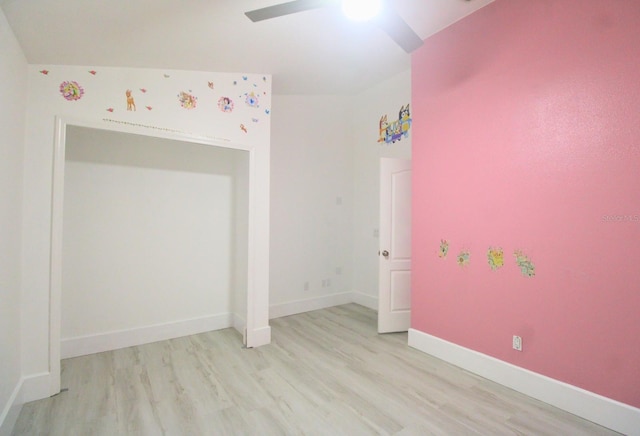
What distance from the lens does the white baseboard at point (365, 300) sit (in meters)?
4.39

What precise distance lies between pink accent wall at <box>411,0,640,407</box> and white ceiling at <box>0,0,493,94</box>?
0.59 metres

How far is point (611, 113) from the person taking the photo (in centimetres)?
185

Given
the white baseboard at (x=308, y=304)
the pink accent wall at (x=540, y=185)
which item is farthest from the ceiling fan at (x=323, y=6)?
the white baseboard at (x=308, y=304)

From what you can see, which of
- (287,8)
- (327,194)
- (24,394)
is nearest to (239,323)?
(24,394)

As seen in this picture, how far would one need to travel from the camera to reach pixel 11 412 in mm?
1823

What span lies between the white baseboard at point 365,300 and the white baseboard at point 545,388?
1.51 meters

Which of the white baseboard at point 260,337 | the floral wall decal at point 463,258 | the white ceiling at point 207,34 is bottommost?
the white baseboard at point 260,337

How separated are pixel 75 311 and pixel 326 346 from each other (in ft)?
7.93

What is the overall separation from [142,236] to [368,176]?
3.09m

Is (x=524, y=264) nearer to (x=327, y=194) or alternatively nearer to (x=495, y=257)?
(x=495, y=257)

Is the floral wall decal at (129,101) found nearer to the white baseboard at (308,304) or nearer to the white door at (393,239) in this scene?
the white door at (393,239)

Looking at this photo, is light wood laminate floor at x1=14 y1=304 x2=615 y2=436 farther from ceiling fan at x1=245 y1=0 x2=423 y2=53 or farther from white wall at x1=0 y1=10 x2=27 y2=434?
ceiling fan at x1=245 y1=0 x2=423 y2=53

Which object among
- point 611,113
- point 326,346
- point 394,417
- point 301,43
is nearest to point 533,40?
point 611,113

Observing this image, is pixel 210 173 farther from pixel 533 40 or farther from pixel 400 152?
pixel 533 40
